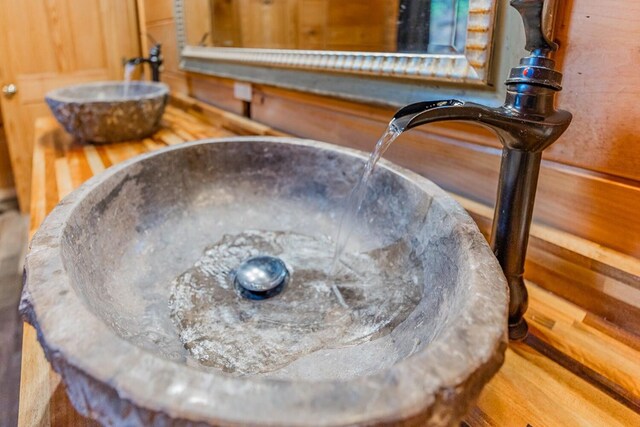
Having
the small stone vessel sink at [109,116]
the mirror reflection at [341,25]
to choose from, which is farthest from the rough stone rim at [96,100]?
the mirror reflection at [341,25]

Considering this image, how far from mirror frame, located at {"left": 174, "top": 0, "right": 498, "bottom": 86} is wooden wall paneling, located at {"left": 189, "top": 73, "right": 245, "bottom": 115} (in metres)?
0.27

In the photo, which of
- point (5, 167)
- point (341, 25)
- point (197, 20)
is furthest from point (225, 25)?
point (5, 167)

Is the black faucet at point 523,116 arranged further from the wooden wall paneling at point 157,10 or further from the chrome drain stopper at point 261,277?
the wooden wall paneling at point 157,10

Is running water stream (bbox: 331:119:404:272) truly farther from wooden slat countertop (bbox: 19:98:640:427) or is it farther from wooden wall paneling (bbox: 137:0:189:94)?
wooden wall paneling (bbox: 137:0:189:94)

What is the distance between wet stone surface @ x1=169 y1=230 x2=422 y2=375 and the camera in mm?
457

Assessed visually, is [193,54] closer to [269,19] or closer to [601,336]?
[269,19]

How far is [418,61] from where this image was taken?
649 millimetres

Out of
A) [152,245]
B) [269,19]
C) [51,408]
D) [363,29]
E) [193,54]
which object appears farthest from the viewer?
[193,54]

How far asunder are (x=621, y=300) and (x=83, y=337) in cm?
54

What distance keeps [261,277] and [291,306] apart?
62 millimetres

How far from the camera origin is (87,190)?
1.67ft

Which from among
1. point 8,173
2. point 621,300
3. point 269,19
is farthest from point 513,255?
point 8,173

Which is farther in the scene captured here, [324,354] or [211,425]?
[324,354]

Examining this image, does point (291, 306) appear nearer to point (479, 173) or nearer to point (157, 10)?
point (479, 173)
